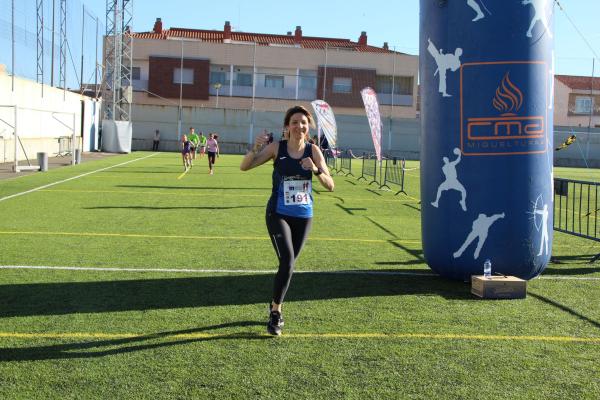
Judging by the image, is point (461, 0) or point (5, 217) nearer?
point (461, 0)

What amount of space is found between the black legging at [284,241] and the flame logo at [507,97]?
2785 millimetres

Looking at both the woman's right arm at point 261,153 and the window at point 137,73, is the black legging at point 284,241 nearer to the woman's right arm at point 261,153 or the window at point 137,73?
the woman's right arm at point 261,153

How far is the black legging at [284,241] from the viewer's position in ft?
19.1

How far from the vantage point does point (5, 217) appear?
1253 cm

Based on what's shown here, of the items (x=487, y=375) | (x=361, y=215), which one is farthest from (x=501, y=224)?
(x=361, y=215)

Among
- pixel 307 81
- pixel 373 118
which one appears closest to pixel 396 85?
pixel 307 81

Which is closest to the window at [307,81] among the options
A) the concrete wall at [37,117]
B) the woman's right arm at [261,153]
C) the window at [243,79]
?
the window at [243,79]

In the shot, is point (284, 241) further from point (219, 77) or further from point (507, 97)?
point (219, 77)

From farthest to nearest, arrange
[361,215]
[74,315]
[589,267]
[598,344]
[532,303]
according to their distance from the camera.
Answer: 1. [361,215]
2. [589,267]
3. [532,303]
4. [74,315]
5. [598,344]

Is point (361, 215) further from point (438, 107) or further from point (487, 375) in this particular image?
point (487, 375)

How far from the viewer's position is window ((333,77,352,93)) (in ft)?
199

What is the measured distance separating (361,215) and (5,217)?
7.08m

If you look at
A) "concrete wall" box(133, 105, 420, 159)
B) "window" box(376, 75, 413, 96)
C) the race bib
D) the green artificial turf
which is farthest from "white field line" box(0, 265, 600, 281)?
"window" box(376, 75, 413, 96)

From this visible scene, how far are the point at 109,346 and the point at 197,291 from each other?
6.54 feet
